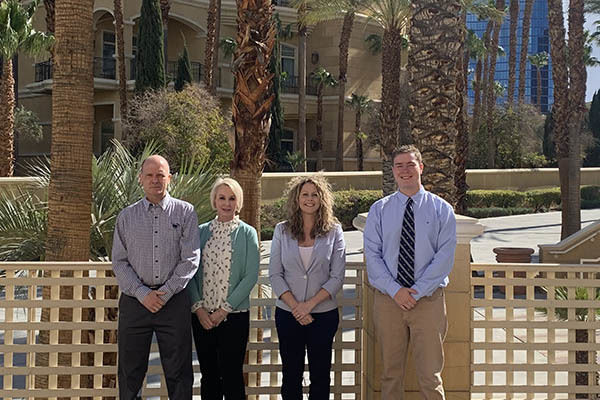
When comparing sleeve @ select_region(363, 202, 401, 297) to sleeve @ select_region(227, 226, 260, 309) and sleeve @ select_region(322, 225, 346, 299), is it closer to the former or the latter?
sleeve @ select_region(322, 225, 346, 299)

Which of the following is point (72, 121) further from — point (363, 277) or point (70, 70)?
point (363, 277)

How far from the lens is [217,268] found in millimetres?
5055

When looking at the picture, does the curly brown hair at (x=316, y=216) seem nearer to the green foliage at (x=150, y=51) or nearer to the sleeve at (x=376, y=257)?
the sleeve at (x=376, y=257)

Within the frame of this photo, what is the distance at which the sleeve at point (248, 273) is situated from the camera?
16.3ft

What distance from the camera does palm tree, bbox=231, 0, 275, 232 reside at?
741 centimetres

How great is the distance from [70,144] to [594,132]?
47.7 meters

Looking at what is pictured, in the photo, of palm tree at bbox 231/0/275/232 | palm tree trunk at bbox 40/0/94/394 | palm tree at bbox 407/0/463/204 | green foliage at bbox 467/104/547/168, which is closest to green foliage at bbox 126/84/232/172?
palm tree at bbox 407/0/463/204

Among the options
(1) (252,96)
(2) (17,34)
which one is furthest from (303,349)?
(2) (17,34)

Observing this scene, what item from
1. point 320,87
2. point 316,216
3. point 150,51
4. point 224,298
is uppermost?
point 320,87

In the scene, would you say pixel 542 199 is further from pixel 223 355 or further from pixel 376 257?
pixel 223 355

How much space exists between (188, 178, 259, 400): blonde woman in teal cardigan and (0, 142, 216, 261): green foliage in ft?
6.17

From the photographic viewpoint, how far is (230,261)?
5.04 meters

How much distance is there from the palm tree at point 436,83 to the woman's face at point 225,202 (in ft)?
13.9

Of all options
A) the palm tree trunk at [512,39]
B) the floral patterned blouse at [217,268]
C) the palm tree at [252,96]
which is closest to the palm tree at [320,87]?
the palm tree trunk at [512,39]
